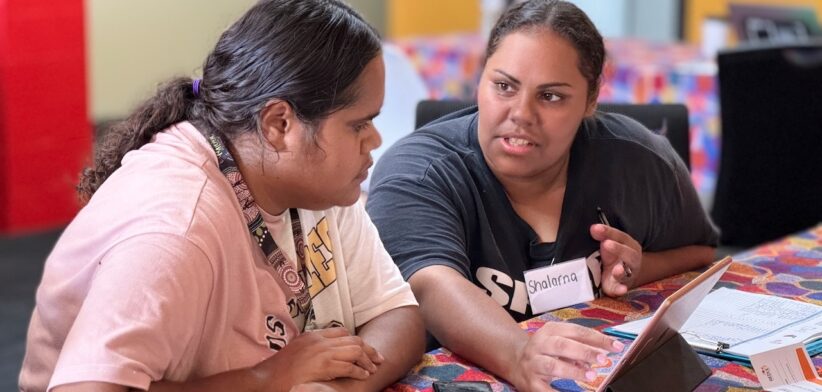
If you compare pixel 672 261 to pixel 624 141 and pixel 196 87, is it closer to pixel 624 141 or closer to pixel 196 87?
pixel 624 141

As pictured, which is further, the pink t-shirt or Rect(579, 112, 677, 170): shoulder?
Rect(579, 112, 677, 170): shoulder

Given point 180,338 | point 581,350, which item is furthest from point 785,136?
point 180,338

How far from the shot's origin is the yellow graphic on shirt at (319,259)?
168 centimetres

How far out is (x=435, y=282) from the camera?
1.86 m

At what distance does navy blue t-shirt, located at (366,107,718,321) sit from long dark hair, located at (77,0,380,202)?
471 mm

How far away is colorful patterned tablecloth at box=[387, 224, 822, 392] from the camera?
64.0 inches

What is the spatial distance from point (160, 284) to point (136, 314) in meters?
0.04

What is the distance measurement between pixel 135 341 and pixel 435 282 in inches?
26.4

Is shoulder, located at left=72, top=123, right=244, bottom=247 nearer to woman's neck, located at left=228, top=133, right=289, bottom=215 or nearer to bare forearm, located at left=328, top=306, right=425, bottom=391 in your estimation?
woman's neck, located at left=228, top=133, right=289, bottom=215

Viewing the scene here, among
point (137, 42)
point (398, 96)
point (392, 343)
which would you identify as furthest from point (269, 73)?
point (137, 42)

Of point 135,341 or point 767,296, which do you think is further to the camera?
point 767,296

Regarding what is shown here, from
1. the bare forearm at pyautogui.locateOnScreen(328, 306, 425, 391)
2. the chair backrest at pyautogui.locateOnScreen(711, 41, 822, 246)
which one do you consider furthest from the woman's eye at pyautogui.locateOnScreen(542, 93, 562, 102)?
the chair backrest at pyautogui.locateOnScreen(711, 41, 822, 246)

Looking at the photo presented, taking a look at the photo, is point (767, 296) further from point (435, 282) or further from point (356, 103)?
point (356, 103)

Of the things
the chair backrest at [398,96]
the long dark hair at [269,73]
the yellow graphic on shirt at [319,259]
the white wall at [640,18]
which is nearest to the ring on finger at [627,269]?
the yellow graphic on shirt at [319,259]
